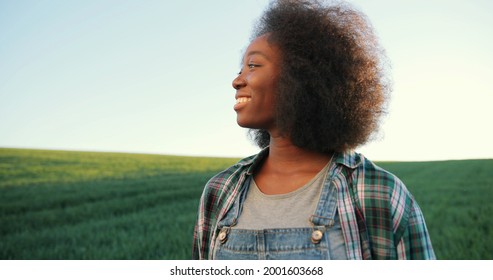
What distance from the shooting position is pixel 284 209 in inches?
66.3

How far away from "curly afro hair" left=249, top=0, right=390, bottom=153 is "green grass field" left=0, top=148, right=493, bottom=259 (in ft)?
11.8

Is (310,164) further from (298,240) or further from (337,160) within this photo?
(298,240)

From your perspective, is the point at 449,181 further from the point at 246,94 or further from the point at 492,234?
the point at 246,94

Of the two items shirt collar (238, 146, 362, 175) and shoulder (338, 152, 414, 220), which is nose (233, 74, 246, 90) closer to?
shirt collar (238, 146, 362, 175)

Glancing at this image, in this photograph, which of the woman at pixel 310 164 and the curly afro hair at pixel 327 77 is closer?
the woman at pixel 310 164

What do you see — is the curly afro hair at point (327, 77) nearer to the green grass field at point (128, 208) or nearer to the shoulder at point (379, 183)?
the shoulder at point (379, 183)

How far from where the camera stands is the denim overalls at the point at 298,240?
5.24ft

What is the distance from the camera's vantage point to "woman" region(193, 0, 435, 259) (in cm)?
160

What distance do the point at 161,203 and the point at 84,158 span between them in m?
8.24

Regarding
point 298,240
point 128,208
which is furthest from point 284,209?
point 128,208

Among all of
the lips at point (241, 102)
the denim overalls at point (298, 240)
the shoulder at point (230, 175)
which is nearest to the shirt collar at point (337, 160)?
the shoulder at point (230, 175)

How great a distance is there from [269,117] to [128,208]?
286 inches

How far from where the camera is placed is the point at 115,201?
916 cm

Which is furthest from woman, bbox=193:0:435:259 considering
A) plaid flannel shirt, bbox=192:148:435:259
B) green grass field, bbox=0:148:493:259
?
green grass field, bbox=0:148:493:259
